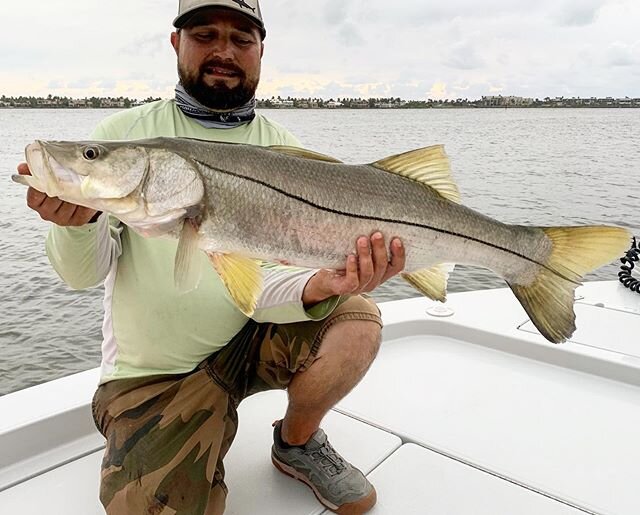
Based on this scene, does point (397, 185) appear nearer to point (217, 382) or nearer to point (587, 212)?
point (217, 382)

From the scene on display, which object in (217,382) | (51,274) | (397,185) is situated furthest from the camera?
(51,274)

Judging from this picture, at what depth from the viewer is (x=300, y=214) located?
217 cm

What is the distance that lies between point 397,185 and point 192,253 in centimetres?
82

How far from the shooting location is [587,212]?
52.9 ft

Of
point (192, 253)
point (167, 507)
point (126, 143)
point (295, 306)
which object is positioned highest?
point (126, 143)

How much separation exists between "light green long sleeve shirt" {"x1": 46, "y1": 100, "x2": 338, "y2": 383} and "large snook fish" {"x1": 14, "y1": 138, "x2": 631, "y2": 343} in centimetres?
40

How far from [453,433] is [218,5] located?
2514mm

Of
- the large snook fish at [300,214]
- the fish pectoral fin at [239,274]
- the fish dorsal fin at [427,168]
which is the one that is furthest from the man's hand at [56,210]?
the fish dorsal fin at [427,168]

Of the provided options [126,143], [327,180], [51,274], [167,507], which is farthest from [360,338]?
[51,274]

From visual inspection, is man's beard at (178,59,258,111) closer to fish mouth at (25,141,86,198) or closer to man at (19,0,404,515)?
man at (19,0,404,515)

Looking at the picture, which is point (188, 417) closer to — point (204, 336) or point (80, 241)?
point (204, 336)

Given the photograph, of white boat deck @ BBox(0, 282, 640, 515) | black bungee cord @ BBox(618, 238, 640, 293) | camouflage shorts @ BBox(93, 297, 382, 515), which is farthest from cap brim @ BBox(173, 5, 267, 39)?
black bungee cord @ BBox(618, 238, 640, 293)

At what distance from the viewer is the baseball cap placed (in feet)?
9.26

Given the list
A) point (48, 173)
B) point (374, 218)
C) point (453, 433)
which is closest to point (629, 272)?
point (453, 433)
